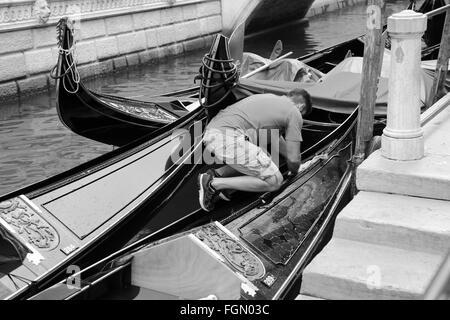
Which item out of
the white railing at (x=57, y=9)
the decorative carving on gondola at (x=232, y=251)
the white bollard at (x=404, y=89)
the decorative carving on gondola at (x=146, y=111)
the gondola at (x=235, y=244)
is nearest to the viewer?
the gondola at (x=235, y=244)

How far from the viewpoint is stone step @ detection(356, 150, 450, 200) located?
88.3 inches

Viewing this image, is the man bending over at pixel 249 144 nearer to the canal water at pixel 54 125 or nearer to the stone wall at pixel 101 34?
the canal water at pixel 54 125

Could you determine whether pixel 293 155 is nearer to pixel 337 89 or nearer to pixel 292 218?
pixel 292 218

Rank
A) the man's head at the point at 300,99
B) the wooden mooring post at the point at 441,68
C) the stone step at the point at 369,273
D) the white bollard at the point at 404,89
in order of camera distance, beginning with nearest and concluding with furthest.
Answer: the stone step at the point at 369,273
the white bollard at the point at 404,89
the man's head at the point at 300,99
the wooden mooring post at the point at 441,68

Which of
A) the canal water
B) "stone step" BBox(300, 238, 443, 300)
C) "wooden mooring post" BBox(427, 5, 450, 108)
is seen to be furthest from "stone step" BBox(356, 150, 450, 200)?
"wooden mooring post" BBox(427, 5, 450, 108)

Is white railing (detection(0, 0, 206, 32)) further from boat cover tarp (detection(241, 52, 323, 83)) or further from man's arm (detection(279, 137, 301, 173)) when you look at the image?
man's arm (detection(279, 137, 301, 173))

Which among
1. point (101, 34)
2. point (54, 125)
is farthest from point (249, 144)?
point (101, 34)

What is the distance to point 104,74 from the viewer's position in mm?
7457

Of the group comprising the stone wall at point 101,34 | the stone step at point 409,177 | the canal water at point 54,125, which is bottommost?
the canal water at point 54,125

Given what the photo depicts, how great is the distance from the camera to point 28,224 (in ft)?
8.06

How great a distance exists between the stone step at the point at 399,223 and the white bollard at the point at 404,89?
212mm

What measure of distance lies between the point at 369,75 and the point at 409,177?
0.58 m

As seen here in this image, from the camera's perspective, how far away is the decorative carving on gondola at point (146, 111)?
13.4 ft

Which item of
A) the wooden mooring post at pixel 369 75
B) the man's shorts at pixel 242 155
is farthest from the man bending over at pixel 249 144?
the wooden mooring post at pixel 369 75
